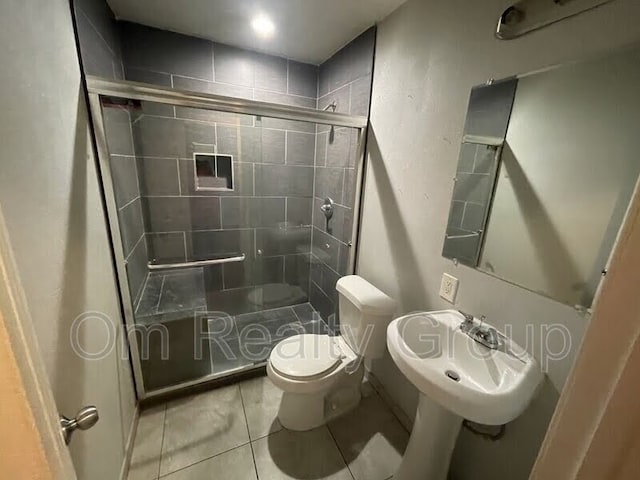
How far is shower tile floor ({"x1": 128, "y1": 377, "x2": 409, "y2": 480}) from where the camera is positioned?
1.28 meters

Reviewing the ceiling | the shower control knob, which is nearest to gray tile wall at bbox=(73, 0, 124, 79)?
the ceiling

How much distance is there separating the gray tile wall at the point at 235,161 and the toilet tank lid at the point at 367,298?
3.47ft

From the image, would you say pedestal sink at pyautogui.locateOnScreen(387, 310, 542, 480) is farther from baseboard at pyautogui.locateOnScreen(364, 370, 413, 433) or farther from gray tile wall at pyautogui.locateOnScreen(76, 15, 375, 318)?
gray tile wall at pyautogui.locateOnScreen(76, 15, 375, 318)

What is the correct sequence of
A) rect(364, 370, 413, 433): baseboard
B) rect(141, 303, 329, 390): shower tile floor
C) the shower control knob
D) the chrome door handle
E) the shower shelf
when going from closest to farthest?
the chrome door handle
rect(364, 370, 413, 433): baseboard
rect(141, 303, 329, 390): shower tile floor
the shower shelf
the shower control knob

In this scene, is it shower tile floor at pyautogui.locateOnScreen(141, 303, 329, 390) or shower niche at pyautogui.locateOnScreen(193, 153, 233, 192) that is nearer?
shower tile floor at pyautogui.locateOnScreen(141, 303, 329, 390)

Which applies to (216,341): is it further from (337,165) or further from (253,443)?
(337,165)

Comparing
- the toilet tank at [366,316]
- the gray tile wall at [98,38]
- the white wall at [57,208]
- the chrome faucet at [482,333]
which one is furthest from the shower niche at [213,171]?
the chrome faucet at [482,333]

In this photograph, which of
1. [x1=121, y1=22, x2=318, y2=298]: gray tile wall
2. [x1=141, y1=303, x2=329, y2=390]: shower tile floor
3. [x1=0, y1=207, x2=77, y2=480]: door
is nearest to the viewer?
[x1=0, y1=207, x2=77, y2=480]: door

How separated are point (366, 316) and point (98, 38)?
198 cm

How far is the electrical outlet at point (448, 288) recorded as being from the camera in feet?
3.99

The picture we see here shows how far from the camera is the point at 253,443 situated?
1.41 meters

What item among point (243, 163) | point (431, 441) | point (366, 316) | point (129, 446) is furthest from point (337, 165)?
point (129, 446)

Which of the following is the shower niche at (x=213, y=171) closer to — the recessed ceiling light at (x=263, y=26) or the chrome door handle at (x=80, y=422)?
the recessed ceiling light at (x=263, y=26)

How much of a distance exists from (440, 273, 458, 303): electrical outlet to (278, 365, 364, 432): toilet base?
715mm
